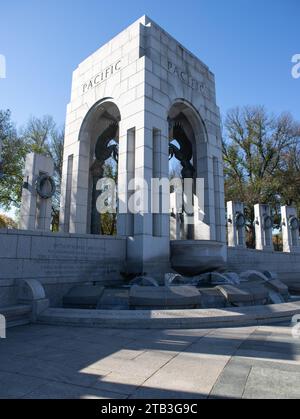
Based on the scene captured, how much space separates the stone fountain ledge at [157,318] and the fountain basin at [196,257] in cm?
464

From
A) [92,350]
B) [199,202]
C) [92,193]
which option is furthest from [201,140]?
[92,350]

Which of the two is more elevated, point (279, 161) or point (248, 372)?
point (279, 161)

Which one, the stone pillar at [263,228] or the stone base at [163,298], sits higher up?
the stone pillar at [263,228]

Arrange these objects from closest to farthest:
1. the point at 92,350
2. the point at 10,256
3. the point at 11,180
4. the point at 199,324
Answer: the point at 92,350, the point at 199,324, the point at 10,256, the point at 11,180

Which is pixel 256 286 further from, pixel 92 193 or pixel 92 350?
pixel 92 193

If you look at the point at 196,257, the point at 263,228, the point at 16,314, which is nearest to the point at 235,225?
the point at 263,228

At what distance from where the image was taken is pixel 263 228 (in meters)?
25.5

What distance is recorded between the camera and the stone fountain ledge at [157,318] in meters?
7.35

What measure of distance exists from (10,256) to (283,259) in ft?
66.6

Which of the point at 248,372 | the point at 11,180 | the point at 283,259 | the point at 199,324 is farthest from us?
the point at 11,180

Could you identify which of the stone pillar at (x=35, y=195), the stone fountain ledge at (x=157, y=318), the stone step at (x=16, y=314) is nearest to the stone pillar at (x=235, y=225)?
the stone pillar at (x=35, y=195)

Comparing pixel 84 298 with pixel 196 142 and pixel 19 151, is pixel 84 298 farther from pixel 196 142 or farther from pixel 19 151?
pixel 19 151

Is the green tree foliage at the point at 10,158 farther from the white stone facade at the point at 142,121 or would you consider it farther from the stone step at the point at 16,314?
the stone step at the point at 16,314

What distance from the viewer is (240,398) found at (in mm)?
3422
